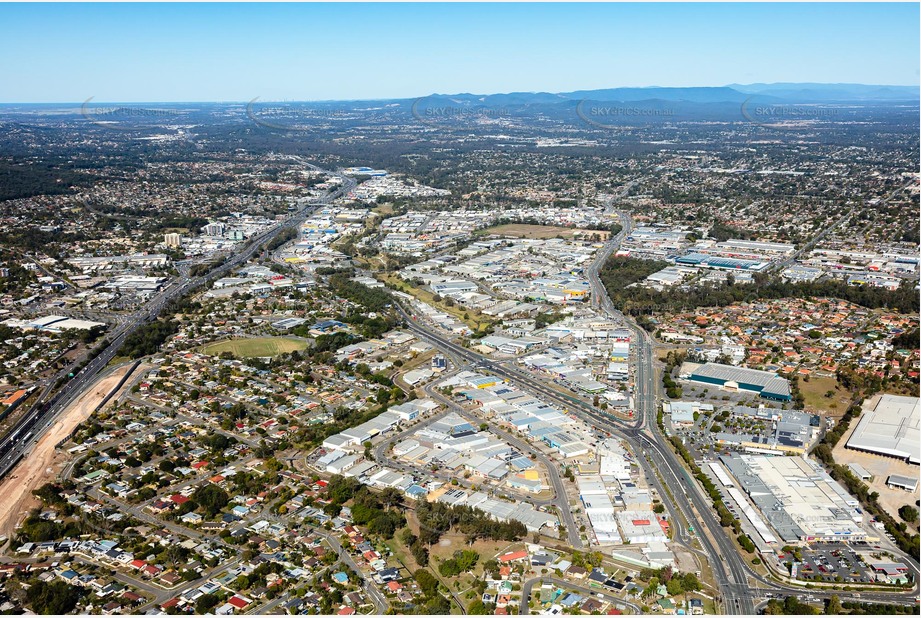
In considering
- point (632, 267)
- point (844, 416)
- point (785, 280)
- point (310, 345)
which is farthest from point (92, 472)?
point (785, 280)

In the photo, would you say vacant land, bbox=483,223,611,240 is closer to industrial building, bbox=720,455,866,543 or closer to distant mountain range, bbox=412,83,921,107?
industrial building, bbox=720,455,866,543

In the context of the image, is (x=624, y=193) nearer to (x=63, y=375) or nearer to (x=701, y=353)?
(x=701, y=353)

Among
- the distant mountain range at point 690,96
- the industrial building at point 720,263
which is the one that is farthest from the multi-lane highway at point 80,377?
the distant mountain range at point 690,96

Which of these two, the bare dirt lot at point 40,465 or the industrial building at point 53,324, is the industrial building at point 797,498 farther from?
the industrial building at point 53,324

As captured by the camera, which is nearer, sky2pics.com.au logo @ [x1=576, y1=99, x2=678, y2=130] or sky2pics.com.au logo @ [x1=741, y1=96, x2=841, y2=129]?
sky2pics.com.au logo @ [x1=741, y1=96, x2=841, y2=129]

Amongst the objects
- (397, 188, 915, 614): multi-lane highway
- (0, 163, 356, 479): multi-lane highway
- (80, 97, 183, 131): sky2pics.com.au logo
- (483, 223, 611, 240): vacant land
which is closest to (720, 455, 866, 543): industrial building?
(397, 188, 915, 614): multi-lane highway

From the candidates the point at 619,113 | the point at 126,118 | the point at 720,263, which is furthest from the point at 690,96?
the point at 720,263
